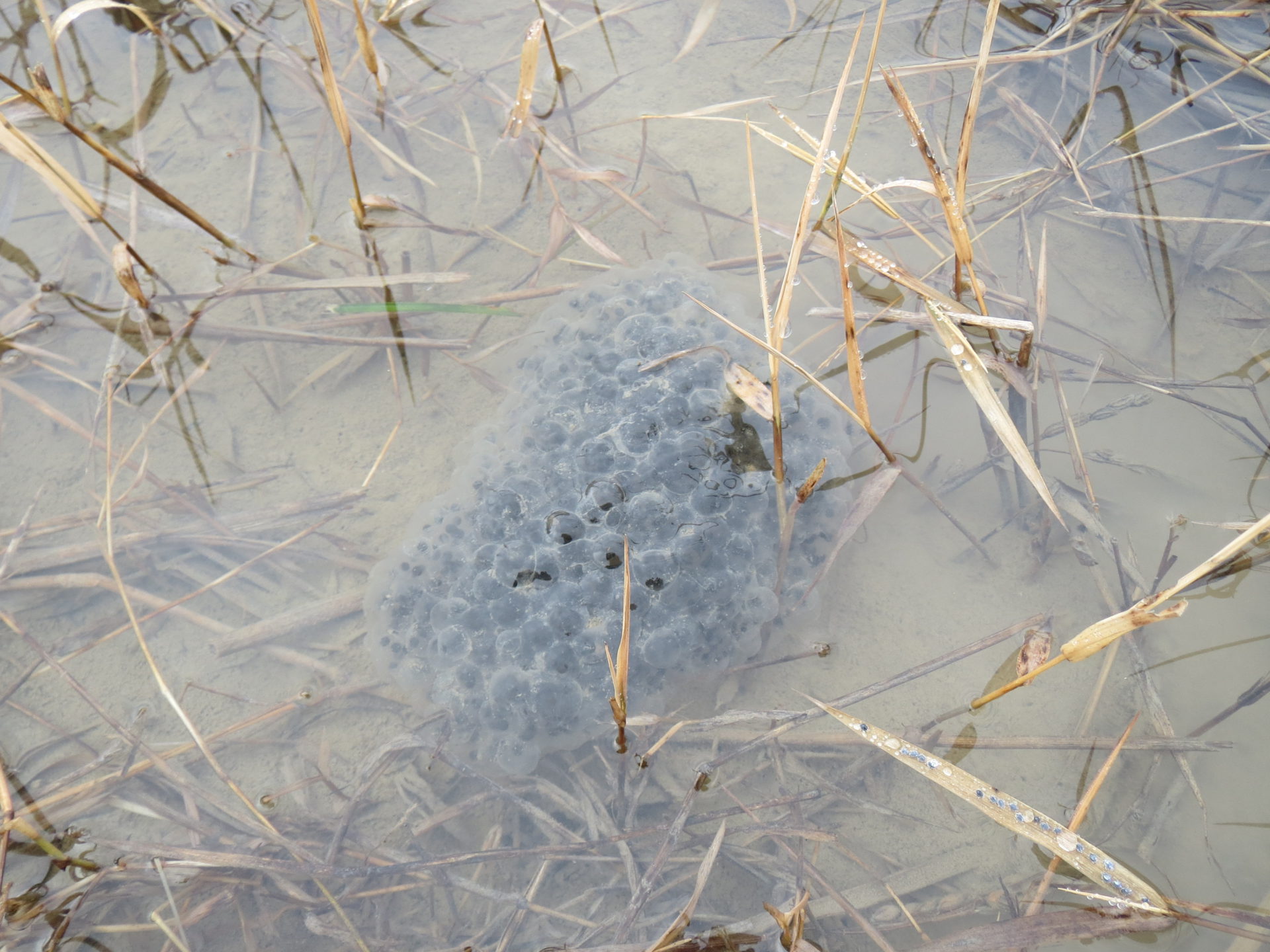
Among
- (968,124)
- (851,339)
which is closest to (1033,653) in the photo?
(851,339)

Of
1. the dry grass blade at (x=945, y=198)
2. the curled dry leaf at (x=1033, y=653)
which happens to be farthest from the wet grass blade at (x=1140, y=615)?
the dry grass blade at (x=945, y=198)

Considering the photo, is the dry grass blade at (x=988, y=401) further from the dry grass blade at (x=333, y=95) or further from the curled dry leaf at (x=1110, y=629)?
the dry grass blade at (x=333, y=95)

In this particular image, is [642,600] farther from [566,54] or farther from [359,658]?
[566,54]

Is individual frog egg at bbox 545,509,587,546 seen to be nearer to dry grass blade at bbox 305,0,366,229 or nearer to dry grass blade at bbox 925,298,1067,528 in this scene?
dry grass blade at bbox 925,298,1067,528

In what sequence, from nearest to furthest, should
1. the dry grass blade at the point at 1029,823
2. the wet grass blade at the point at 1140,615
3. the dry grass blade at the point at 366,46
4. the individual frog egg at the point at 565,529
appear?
the wet grass blade at the point at 1140,615
the dry grass blade at the point at 1029,823
the individual frog egg at the point at 565,529
the dry grass blade at the point at 366,46

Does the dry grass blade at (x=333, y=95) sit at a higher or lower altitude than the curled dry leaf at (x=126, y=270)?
higher

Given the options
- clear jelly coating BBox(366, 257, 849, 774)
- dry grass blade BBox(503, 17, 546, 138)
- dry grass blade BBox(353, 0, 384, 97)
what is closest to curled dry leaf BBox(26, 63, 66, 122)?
dry grass blade BBox(353, 0, 384, 97)
